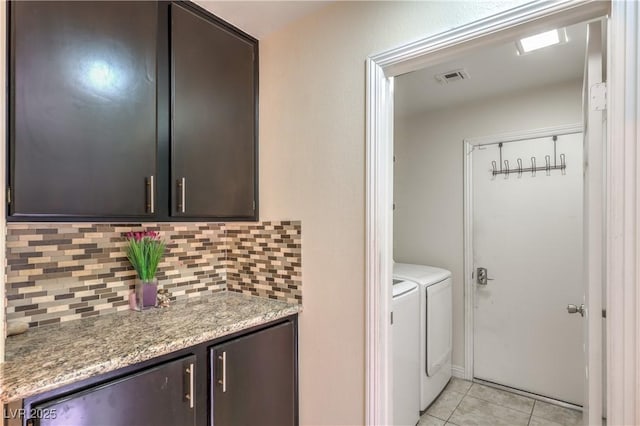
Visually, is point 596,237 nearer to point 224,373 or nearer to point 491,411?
point 224,373

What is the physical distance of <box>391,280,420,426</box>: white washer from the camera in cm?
185

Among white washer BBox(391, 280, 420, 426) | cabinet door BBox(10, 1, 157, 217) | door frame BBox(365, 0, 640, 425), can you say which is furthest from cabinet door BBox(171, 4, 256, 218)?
white washer BBox(391, 280, 420, 426)

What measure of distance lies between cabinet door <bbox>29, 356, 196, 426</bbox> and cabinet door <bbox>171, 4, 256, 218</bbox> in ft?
2.17

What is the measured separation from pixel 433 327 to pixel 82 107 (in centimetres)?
240

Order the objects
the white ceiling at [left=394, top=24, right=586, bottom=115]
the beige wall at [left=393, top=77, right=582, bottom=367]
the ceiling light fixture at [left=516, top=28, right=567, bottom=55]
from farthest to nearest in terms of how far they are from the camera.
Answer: the beige wall at [left=393, top=77, right=582, bottom=367] < the white ceiling at [left=394, top=24, right=586, bottom=115] < the ceiling light fixture at [left=516, top=28, right=567, bottom=55]

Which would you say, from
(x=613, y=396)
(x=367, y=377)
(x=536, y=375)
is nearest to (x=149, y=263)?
(x=367, y=377)

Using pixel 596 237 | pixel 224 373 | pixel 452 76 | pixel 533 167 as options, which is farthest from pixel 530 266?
pixel 224 373

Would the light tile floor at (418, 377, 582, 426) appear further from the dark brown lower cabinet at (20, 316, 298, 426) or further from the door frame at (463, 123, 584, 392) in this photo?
the dark brown lower cabinet at (20, 316, 298, 426)

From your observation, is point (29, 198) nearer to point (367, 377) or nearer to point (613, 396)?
point (367, 377)

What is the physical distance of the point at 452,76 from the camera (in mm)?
2342

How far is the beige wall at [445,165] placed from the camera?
8.45ft

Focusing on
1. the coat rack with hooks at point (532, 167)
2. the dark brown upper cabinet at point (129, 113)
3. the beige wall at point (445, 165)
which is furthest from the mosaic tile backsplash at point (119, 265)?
the coat rack with hooks at point (532, 167)

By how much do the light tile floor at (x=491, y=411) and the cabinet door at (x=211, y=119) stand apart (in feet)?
6.53

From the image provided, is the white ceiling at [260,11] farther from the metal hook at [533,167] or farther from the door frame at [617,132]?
the metal hook at [533,167]
